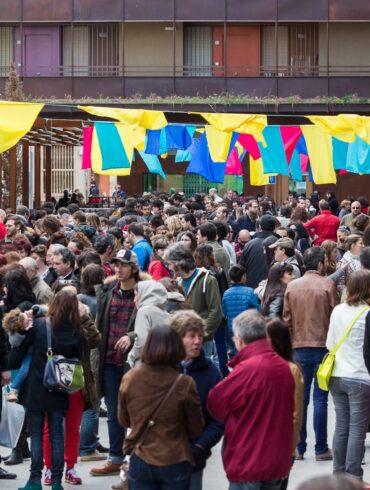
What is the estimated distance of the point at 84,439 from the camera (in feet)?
37.0

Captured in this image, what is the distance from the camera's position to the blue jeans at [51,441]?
31.7ft

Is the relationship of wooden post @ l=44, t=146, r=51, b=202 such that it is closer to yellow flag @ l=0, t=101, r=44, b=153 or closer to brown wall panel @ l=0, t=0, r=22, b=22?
brown wall panel @ l=0, t=0, r=22, b=22

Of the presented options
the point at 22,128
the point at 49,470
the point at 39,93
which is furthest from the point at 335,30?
the point at 49,470

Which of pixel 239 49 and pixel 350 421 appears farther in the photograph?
pixel 239 49

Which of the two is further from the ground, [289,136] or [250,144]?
[289,136]

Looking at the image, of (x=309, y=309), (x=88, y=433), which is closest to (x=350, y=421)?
(x=309, y=309)

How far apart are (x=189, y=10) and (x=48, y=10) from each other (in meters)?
4.74

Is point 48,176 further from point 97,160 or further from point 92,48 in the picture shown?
point 97,160

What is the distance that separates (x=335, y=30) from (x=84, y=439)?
3368 centimetres

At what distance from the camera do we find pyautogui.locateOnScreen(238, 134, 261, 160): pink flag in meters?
22.8

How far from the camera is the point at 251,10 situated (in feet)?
136

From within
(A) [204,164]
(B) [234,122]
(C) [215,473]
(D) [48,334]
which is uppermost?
(B) [234,122]

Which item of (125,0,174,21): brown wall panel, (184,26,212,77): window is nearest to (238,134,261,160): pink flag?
(125,0,174,21): brown wall panel

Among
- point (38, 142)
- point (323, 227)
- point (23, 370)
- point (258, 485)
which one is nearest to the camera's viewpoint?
point (258, 485)
